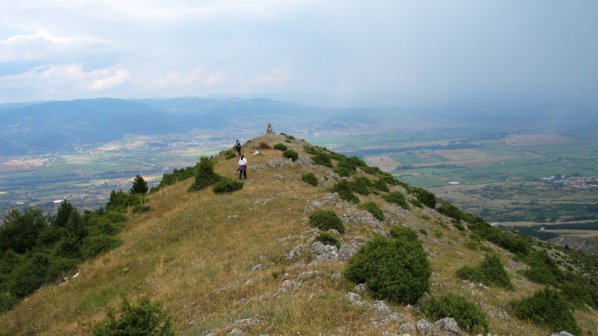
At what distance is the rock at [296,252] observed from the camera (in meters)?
17.1

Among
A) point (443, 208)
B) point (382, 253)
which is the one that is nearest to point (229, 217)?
point (382, 253)

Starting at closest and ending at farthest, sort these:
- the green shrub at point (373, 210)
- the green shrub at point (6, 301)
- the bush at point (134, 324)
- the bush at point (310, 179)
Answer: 1. the bush at point (134, 324)
2. the green shrub at point (6, 301)
3. the green shrub at point (373, 210)
4. the bush at point (310, 179)

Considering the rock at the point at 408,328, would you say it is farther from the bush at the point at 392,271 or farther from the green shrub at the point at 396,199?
the green shrub at the point at 396,199

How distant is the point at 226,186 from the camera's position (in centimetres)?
3083

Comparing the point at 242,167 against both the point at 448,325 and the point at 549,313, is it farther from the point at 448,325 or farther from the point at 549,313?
the point at 448,325

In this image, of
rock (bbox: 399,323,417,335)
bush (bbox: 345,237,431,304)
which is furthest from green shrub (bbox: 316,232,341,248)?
rock (bbox: 399,323,417,335)

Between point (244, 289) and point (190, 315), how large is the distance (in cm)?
201

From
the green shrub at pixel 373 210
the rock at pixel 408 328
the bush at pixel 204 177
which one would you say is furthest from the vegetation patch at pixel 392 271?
the bush at pixel 204 177

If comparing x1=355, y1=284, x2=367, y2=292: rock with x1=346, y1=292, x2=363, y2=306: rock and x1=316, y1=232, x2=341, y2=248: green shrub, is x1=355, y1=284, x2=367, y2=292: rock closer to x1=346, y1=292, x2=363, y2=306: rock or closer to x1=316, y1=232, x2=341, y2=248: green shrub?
x1=346, y1=292, x2=363, y2=306: rock

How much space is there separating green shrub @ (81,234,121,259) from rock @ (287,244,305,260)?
1338cm

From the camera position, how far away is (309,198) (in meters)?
27.5

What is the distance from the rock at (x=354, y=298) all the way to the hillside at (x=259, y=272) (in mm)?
54

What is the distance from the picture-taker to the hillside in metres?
11.1

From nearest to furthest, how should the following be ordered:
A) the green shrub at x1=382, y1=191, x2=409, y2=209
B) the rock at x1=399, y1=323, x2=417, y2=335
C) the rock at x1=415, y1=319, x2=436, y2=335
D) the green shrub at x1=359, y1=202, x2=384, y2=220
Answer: the rock at x1=399, y1=323, x2=417, y2=335, the rock at x1=415, y1=319, x2=436, y2=335, the green shrub at x1=359, y1=202, x2=384, y2=220, the green shrub at x1=382, y1=191, x2=409, y2=209
